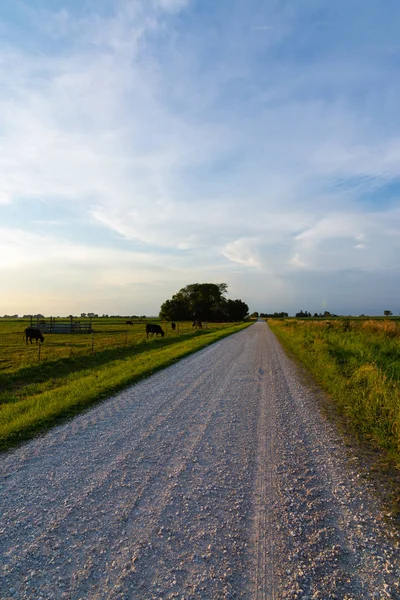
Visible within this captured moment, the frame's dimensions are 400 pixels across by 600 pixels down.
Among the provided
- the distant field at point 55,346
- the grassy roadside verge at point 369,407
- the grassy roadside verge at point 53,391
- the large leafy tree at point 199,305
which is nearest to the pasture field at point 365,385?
the grassy roadside verge at point 369,407

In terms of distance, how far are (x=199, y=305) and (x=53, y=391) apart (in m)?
102

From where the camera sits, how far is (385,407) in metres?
7.64

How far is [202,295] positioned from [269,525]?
11216cm

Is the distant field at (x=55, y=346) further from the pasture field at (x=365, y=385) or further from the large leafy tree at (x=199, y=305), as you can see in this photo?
the large leafy tree at (x=199, y=305)

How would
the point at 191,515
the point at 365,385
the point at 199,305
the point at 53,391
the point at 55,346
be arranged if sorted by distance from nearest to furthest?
the point at 191,515, the point at 365,385, the point at 53,391, the point at 55,346, the point at 199,305

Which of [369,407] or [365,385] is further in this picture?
[365,385]

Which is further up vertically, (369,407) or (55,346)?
(55,346)

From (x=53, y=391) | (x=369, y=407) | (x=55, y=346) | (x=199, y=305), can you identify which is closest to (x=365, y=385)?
(x=369, y=407)

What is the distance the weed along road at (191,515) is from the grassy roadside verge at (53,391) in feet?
2.20

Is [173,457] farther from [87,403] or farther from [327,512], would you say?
[87,403]

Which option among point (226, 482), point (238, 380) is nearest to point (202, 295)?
point (238, 380)

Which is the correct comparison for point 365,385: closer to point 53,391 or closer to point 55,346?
point 53,391

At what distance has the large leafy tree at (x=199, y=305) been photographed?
365 feet

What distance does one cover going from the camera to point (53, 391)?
35.1 ft
